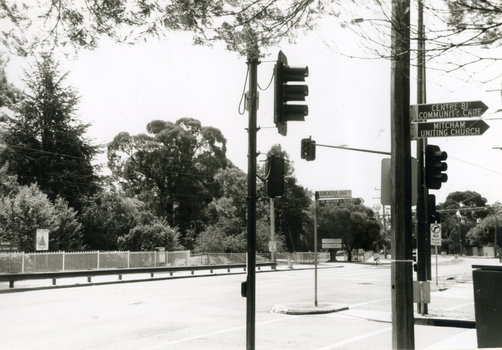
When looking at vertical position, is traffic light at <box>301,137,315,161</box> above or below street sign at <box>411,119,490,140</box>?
above

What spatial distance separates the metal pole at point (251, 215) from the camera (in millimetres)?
7293

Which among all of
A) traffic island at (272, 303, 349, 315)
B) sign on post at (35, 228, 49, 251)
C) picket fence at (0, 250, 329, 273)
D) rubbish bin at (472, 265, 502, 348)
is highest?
sign on post at (35, 228, 49, 251)

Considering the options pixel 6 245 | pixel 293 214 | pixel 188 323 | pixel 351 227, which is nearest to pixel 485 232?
pixel 351 227

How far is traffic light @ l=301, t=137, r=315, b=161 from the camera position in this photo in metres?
21.7

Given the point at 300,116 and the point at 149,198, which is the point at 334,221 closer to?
the point at 149,198

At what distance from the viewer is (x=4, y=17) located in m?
7.15

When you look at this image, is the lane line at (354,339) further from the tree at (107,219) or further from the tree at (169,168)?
the tree at (169,168)

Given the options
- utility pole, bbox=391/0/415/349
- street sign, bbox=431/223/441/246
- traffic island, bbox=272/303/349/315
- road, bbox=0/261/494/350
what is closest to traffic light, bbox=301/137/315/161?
street sign, bbox=431/223/441/246

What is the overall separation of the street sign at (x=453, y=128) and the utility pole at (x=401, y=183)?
93 cm

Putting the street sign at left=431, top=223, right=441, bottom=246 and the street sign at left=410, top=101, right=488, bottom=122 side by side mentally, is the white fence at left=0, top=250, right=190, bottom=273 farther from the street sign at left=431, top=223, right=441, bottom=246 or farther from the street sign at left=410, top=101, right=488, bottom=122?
the street sign at left=410, top=101, right=488, bottom=122

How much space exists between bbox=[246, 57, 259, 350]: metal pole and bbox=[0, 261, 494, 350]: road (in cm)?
253

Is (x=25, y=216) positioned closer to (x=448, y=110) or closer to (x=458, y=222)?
(x=448, y=110)

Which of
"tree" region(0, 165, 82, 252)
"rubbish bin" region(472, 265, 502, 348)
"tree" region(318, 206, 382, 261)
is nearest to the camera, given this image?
"rubbish bin" region(472, 265, 502, 348)

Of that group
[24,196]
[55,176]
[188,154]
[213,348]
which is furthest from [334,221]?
[213,348]
